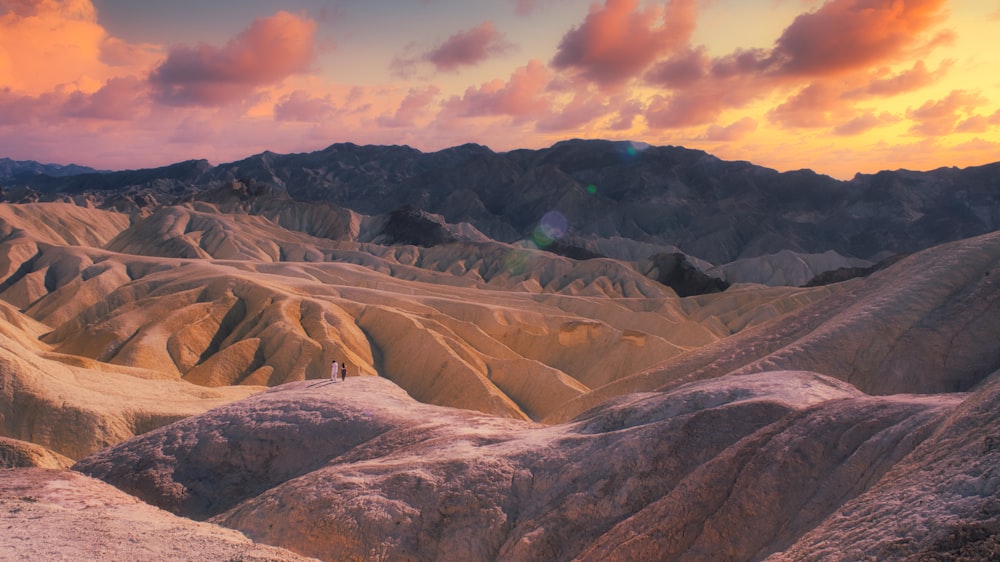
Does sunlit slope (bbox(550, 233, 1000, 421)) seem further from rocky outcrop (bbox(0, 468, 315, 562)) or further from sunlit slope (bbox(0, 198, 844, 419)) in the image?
sunlit slope (bbox(0, 198, 844, 419))

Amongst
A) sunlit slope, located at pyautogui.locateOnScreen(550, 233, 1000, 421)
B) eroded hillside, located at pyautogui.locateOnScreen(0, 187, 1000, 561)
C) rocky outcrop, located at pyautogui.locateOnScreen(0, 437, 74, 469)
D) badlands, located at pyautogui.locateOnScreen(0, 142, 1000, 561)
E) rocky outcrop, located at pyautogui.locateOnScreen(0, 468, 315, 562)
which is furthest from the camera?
sunlit slope, located at pyautogui.locateOnScreen(550, 233, 1000, 421)

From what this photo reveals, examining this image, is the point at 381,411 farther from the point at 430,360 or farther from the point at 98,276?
the point at 98,276

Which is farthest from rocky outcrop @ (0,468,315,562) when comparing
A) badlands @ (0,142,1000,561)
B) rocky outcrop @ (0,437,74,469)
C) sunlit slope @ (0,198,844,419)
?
sunlit slope @ (0,198,844,419)

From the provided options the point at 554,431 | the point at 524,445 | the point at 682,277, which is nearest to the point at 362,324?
the point at 554,431

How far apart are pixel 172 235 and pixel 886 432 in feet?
443

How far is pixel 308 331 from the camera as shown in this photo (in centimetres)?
5969

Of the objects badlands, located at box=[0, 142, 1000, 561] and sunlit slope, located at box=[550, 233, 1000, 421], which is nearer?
badlands, located at box=[0, 142, 1000, 561]

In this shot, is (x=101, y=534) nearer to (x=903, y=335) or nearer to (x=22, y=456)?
(x=22, y=456)

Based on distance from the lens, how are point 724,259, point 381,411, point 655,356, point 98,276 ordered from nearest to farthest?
point 381,411
point 655,356
point 98,276
point 724,259

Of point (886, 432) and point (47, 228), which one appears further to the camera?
point (47, 228)

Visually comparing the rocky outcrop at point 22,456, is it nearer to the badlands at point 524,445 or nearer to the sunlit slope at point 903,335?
the badlands at point 524,445

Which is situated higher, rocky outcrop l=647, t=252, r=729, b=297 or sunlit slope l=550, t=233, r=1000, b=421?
sunlit slope l=550, t=233, r=1000, b=421

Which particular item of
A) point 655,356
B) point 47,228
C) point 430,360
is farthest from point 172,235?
point 655,356

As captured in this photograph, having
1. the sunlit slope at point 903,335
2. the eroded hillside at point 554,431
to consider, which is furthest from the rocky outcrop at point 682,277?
the sunlit slope at point 903,335
